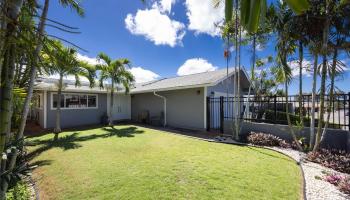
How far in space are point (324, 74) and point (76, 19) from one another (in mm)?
8330

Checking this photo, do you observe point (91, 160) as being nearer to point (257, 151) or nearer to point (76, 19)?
point (76, 19)

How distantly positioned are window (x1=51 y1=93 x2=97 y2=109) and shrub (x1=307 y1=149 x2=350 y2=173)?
54.6 ft

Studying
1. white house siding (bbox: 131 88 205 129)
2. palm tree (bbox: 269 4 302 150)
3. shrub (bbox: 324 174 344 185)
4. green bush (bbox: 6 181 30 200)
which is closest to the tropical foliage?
palm tree (bbox: 269 4 302 150)

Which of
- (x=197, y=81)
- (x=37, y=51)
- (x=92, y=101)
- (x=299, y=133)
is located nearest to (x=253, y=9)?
(x=37, y=51)

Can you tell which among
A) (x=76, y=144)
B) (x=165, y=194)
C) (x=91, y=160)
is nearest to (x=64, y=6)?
(x=165, y=194)

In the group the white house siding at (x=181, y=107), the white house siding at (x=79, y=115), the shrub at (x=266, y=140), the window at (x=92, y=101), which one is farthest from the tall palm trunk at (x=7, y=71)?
the window at (x=92, y=101)

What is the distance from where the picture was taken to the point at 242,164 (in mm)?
6484

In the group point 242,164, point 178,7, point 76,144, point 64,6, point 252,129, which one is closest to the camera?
point 64,6

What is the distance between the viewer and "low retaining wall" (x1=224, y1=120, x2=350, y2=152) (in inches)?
308

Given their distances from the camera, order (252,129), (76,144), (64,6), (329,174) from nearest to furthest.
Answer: (64,6) → (329,174) → (76,144) → (252,129)

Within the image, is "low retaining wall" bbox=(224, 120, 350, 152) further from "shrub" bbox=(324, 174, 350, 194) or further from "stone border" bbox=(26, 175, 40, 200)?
"stone border" bbox=(26, 175, 40, 200)

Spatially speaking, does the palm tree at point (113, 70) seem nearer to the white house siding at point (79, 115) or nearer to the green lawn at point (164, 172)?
the white house siding at point (79, 115)

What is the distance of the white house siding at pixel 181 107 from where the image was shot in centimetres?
1396

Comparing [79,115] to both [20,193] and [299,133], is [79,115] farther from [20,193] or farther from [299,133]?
[299,133]
